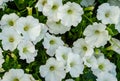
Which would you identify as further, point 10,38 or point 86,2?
point 86,2

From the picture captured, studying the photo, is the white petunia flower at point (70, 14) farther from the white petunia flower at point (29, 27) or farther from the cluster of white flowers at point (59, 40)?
the white petunia flower at point (29, 27)

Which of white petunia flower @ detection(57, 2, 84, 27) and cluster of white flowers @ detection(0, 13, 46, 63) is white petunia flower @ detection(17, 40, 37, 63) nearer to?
cluster of white flowers @ detection(0, 13, 46, 63)

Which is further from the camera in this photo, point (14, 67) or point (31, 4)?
point (31, 4)

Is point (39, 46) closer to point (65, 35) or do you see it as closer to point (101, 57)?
point (65, 35)

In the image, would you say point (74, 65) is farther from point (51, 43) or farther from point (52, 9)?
point (52, 9)

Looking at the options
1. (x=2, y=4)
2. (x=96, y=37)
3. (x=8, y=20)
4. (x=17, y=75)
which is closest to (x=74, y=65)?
(x=96, y=37)

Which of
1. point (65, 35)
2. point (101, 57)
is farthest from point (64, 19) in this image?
point (101, 57)
